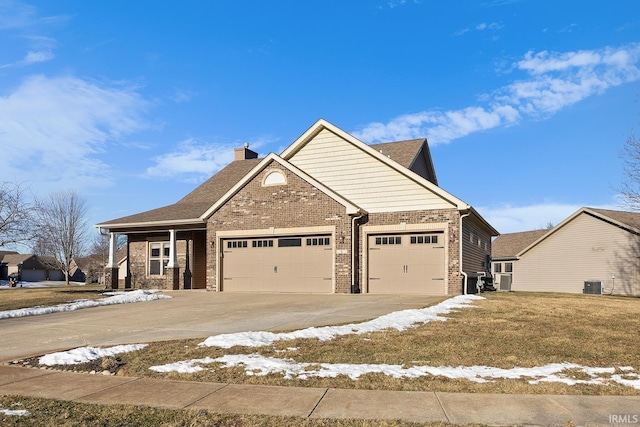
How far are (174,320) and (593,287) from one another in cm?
2855

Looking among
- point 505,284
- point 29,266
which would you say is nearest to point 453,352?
point 505,284

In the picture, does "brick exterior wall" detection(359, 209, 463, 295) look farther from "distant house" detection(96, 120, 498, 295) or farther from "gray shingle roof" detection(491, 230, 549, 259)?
"gray shingle roof" detection(491, 230, 549, 259)

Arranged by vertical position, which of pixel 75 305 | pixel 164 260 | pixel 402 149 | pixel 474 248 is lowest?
pixel 75 305

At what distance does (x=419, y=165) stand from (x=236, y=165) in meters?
11.8

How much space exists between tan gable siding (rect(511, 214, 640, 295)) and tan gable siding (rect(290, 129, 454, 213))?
18143 mm

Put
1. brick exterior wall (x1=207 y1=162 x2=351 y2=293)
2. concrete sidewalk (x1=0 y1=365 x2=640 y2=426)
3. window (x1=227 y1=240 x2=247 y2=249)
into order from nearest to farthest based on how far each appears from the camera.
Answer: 1. concrete sidewalk (x1=0 y1=365 x2=640 y2=426)
2. brick exterior wall (x1=207 y1=162 x2=351 y2=293)
3. window (x1=227 y1=240 x2=247 y2=249)

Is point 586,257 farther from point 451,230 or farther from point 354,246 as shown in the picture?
point 354,246

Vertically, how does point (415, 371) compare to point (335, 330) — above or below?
above

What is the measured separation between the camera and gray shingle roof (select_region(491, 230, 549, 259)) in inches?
1539

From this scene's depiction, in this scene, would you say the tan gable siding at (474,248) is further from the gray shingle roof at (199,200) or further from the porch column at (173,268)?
the porch column at (173,268)

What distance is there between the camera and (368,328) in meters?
9.80


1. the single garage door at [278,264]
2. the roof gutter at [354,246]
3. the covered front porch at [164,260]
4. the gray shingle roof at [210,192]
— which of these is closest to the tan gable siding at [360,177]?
the roof gutter at [354,246]

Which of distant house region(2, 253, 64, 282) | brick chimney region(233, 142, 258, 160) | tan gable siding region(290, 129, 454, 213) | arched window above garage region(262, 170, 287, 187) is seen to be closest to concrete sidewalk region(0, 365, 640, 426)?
tan gable siding region(290, 129, 454, 213)

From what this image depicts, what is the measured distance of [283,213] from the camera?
801 inches
